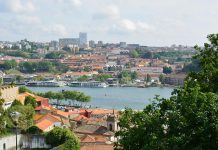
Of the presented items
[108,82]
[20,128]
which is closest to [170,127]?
[20,128]

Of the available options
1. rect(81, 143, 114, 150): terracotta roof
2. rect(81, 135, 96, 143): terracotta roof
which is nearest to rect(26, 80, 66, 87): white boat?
rect(81, 135, 96, 143): terracotta roof

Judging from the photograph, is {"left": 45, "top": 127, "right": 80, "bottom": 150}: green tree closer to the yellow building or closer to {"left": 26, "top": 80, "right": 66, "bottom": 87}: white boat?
the yellow building

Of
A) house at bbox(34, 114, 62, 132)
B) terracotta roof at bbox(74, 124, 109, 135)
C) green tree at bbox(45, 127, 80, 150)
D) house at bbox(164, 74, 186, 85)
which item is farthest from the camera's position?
house at bbox(164, 74, 186, 85)

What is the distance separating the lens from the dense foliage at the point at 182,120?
12.4 ft

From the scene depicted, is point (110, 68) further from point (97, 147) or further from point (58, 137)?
point (97, 147)

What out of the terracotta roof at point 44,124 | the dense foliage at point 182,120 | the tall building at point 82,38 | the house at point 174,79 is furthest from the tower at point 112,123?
the tall building at point 82,38

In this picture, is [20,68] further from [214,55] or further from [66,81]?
[214,55]

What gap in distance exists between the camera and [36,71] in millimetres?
53938

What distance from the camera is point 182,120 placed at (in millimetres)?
3912

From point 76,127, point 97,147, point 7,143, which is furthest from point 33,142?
point 76,127

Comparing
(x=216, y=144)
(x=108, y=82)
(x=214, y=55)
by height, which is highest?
(x=214, y=55)

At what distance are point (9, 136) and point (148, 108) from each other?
583 cm

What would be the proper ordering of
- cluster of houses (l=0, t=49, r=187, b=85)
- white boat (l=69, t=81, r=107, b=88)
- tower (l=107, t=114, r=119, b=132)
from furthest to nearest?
cluster of houses (l=0, t=49, r=187, b=85)
white boat (l=69, t=81, r=107, b=88)
tower (l=107, t=114, r=119, b=132)

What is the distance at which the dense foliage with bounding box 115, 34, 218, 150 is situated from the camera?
3.78 metres
